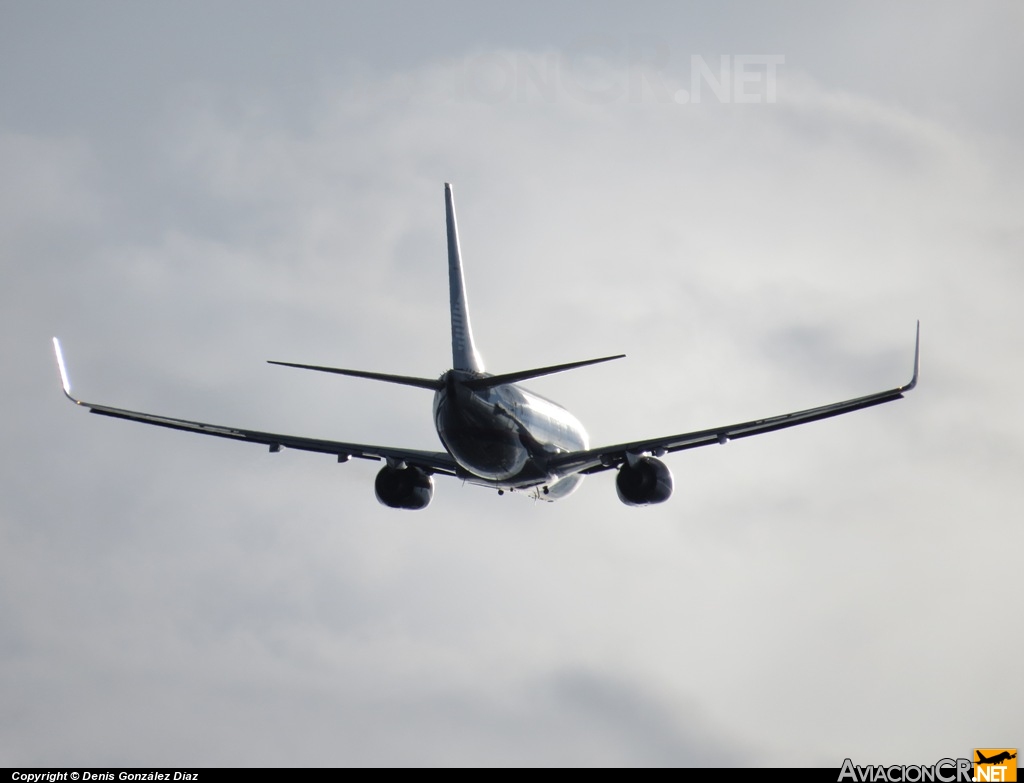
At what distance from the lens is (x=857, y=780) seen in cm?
4803

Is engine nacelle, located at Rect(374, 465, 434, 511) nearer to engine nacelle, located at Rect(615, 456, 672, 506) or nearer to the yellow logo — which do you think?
engine nacelle, located at Rect(615, 456, 672, 506)

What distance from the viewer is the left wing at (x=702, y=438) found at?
4578 centimetres

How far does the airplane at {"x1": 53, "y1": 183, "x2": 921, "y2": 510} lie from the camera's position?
1805 inches

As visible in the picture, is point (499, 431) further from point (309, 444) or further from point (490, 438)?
point (309, 444)

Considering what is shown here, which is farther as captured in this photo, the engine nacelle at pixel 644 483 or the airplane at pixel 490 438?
the engine nacelle at pixel 644 483

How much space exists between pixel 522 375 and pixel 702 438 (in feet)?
30.8

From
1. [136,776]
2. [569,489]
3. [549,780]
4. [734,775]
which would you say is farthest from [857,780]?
[136,776]

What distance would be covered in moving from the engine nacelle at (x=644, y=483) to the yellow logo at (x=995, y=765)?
52.1 feet

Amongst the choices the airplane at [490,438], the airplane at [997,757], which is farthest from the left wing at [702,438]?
the airplane at [997,757]

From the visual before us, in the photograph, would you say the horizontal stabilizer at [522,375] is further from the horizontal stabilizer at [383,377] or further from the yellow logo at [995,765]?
the yellow logo at [995,765]

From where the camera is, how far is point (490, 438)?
46.9 m

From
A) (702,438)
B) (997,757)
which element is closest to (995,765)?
(997,757)

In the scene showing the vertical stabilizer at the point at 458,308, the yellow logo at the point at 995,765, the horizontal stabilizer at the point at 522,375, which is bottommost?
the yellow logo at the point at 995,765

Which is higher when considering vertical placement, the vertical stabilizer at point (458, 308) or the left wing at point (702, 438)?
the vertical stabilizer at point (458, 308)
